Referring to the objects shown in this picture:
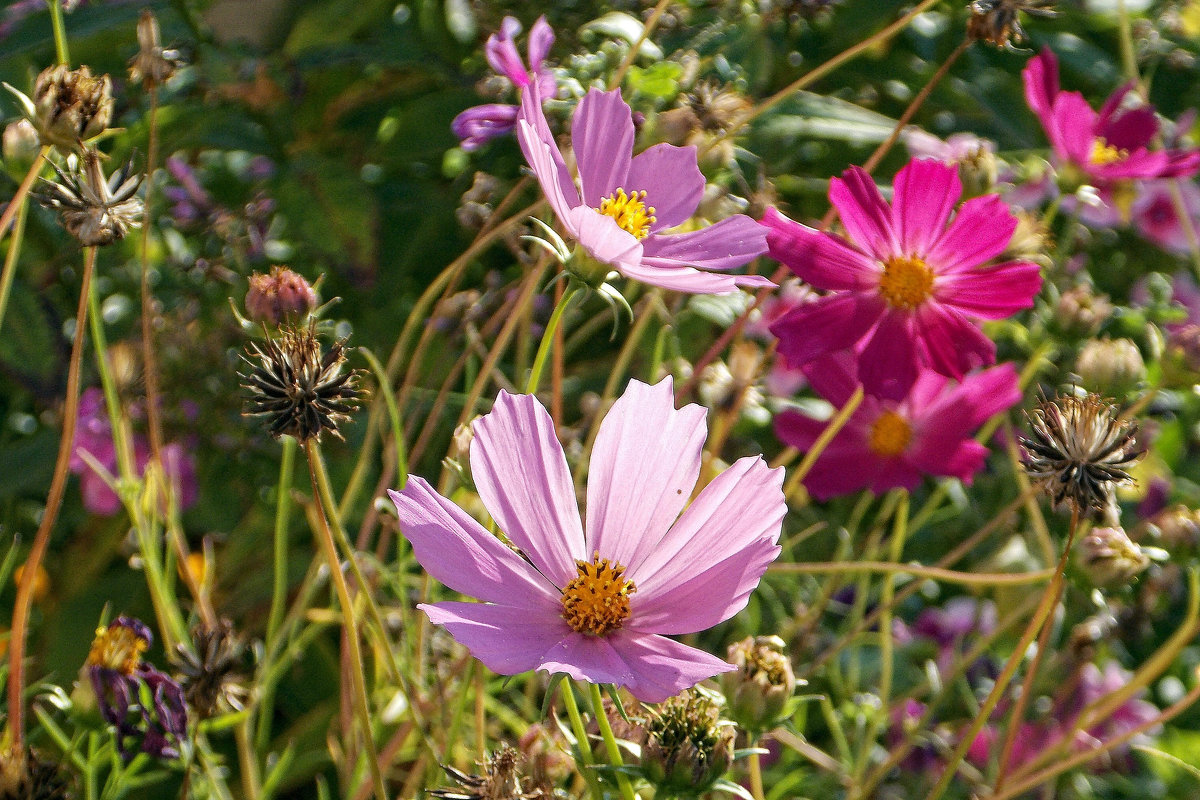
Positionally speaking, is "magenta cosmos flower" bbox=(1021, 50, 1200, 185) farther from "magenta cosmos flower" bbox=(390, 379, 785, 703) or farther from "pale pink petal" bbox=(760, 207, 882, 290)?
"magenta cosmos flower" bbox=(390, 379, 785, 703)

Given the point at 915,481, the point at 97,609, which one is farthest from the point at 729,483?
the point at 97,609

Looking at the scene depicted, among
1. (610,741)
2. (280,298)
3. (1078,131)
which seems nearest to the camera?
(610,741)

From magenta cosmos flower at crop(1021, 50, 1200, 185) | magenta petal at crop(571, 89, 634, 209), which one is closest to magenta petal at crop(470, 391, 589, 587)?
magenta petal at crop(571, 89, 634, 209)

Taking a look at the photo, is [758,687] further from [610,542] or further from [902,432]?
[902,432]

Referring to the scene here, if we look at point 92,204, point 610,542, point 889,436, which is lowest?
point 889,436

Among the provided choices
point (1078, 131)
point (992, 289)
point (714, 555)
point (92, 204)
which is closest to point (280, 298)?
point (92, 204)

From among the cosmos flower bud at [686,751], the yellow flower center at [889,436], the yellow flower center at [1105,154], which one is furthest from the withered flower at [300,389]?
the yellow flower center at [1105,154]

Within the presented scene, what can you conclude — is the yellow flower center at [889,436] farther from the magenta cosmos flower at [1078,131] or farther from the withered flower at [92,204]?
the withered flower at [92,204]
